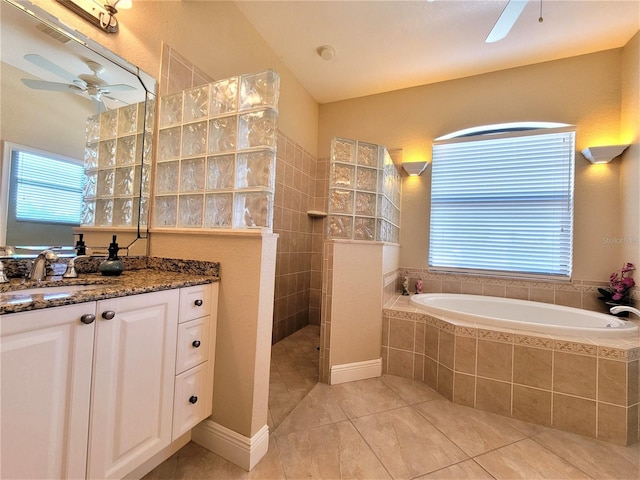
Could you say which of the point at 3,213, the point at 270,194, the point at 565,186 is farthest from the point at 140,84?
the point at 565,186

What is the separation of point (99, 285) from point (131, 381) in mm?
382

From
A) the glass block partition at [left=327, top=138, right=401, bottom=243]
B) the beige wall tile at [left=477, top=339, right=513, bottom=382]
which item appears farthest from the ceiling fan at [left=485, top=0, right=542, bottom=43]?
the beige wall tile at [left=477, top=339, right=513, bottom=382]

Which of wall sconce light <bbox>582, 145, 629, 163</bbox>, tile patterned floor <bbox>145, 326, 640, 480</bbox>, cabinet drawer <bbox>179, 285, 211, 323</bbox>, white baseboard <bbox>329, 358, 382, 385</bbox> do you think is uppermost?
wall sconce light <bbox>582, 145, 629, 163</bbox>

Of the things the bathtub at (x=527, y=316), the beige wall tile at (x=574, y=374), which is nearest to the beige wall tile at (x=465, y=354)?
the bathtub at (x=527, y=316)

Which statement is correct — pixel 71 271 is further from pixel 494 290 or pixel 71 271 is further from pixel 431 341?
pixel 494 290

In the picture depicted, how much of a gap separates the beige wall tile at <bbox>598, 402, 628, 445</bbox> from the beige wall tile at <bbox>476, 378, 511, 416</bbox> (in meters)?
0.42

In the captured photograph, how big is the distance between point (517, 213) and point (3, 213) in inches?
142

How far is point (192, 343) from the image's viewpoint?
1.16 metres

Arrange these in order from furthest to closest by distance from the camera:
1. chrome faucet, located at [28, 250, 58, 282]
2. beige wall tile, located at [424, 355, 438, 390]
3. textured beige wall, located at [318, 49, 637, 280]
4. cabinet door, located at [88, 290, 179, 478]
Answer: textured beige wall, located at [318, 49, 637, 280] < beige wall tile, located at [424, 355, 438, 390] < chrome faucet, located at [28, 250, 58, 282] < cabinet door, located at [88, 290, 179, 478]

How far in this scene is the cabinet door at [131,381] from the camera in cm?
85

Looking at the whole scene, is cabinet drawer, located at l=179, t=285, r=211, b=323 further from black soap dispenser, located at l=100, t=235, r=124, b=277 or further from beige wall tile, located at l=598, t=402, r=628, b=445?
beige wall tile, located at l=598, t=402, r=628, b=445

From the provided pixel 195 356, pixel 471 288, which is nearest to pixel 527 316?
pixel 471 288

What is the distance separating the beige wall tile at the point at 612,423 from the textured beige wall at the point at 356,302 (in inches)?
50.5

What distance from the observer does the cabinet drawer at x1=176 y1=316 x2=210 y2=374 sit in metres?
1.11
